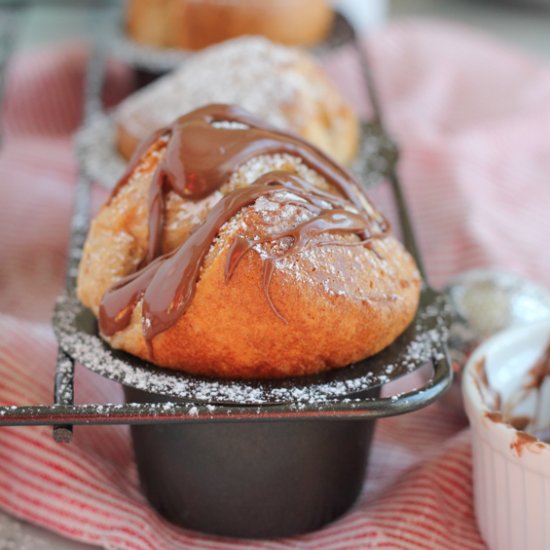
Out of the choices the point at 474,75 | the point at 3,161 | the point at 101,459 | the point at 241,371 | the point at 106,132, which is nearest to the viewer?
the point at 241,371

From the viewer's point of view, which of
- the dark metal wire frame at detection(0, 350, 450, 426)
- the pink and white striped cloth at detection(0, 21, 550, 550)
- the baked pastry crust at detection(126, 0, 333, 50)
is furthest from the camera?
the baked pastry crust at detection(126, 0, 333, 50)

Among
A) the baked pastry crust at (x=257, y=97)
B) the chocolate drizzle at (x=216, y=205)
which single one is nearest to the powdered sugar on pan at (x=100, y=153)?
the baked pastry crust at (x=257, y=97)

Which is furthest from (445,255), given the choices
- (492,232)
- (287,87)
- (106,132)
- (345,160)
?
(106,132)

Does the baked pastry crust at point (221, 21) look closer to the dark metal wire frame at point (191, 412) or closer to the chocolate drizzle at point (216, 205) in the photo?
the chocolate drizzle at point (216, 205)

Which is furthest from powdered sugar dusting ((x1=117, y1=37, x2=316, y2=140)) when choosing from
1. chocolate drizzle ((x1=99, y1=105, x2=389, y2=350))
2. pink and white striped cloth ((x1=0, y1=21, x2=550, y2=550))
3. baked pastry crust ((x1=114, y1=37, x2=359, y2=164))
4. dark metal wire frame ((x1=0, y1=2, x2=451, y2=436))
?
dark metal wire frame ((x1=0, y1=2, x2=451, y2=436))

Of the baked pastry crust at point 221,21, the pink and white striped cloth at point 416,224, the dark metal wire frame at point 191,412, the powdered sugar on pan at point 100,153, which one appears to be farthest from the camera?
the baked pastry crust at point 221,21

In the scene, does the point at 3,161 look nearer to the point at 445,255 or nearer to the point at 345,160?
the point at 345,160

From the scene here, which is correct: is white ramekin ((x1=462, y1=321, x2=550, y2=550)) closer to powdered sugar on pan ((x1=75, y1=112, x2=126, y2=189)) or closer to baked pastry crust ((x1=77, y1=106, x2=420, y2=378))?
baked pastry crust ((x1=77, y1=106, x2=420, y2=378))

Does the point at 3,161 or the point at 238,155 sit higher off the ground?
the point at 238,155
